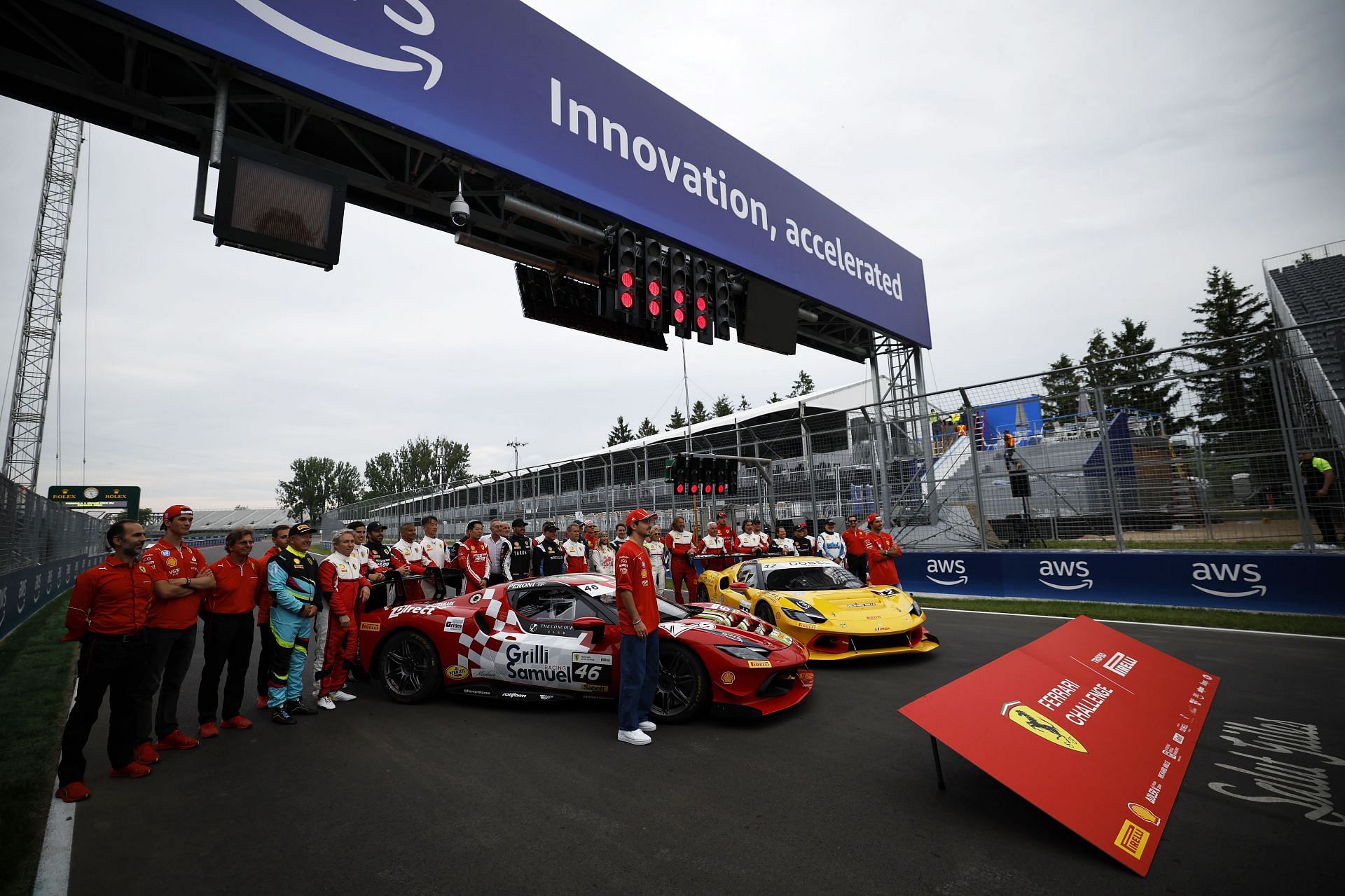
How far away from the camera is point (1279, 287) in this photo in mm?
31953

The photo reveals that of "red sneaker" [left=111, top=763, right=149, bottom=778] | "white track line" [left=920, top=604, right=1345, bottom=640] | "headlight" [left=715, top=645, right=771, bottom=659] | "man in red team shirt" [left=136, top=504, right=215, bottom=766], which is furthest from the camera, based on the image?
"white track line" [left=920, top=604, right=1345, bottom=640]

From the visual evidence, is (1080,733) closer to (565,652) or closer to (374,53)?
(565,652)

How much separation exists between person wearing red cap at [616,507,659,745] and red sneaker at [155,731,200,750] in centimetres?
321

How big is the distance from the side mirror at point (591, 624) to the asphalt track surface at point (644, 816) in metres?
0.72

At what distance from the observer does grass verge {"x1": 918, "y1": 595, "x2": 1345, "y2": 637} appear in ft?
24.7

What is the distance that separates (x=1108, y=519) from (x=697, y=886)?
33.7 feet

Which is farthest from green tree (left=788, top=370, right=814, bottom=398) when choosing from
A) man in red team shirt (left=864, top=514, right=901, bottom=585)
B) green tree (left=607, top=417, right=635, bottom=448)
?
man in red team shirt (left=864, top=514, right=901, bottom=585)

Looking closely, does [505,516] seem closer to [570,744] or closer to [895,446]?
[895,446]

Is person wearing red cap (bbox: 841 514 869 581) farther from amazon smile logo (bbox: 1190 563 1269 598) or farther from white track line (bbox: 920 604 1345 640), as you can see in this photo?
amazon smile logo (bbox: 1190 563 1269 598)

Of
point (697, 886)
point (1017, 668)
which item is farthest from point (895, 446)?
point (697, 886)

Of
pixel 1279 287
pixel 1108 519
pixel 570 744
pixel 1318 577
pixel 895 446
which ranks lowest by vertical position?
pixel 570 744

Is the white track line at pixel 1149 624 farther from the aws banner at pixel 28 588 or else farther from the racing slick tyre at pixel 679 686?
the aws banner at pixel 28 588

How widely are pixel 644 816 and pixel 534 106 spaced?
809 centimetres

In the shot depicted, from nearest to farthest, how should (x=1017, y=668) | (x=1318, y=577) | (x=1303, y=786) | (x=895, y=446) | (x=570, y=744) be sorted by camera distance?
(x=1303, y=786) < (x=1017, y=668) < (x=570, y=744) < (x=1318, y=577) < (x=895, y=446)
